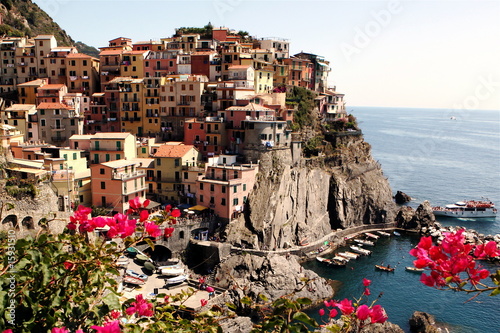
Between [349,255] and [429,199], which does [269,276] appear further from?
[429,199]

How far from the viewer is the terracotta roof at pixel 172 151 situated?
2014 inches

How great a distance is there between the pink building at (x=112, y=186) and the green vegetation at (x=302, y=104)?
26.9m

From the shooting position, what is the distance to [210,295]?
38.5 metres

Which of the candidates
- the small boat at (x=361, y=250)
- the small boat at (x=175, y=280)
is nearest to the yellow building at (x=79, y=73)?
the small boat at (x=175, y=280)

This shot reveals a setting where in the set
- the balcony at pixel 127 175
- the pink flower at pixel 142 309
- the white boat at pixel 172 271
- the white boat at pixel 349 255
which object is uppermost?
the pink flower at pixel 142 309

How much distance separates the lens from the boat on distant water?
2913 inches

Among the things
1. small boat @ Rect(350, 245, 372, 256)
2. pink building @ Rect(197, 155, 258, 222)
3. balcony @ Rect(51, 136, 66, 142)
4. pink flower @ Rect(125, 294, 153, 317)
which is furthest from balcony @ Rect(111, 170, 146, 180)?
pink flower @ Rect(125, 294, 153, 317)

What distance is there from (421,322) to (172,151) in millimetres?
31239

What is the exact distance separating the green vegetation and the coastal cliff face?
18.7ft

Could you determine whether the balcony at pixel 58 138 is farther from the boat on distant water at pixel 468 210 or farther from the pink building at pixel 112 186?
the boat on distant water at pixel 468 210

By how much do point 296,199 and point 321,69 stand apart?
3318 cm

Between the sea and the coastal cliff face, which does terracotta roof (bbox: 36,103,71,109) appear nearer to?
the coastal cliff face

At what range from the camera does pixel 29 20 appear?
98062 mm

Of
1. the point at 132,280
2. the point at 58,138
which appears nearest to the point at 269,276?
the point at 132,280
